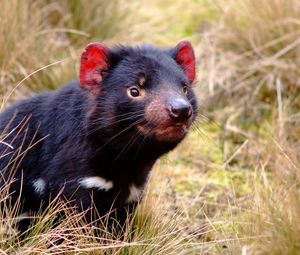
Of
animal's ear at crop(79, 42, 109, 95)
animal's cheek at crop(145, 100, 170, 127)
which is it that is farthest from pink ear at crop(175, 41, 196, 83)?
animal's cheek at crop(145, 100, 170, 127)

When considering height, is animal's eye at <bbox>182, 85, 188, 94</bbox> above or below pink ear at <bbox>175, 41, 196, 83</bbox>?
below

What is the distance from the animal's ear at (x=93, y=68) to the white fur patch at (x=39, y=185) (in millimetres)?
542

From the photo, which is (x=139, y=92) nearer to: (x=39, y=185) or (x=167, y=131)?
(x=167, y=131)

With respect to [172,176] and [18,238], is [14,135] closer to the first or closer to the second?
[18,238]

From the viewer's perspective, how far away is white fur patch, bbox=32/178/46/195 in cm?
406

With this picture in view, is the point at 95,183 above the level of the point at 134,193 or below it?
above

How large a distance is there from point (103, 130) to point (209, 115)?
109 inches

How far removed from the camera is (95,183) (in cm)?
394

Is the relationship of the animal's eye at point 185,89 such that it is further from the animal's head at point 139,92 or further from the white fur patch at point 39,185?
the white fur patch at point 39,185

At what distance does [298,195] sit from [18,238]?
1.40m

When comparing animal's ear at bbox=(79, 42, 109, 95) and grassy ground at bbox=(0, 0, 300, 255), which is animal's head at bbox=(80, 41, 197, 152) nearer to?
animal's ear at bbox=(79, 42, 109, 95)

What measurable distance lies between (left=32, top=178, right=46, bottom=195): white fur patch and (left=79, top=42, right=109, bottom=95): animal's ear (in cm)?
54

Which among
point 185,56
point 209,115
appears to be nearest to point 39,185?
point 185,56

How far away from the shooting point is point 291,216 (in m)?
3.66
